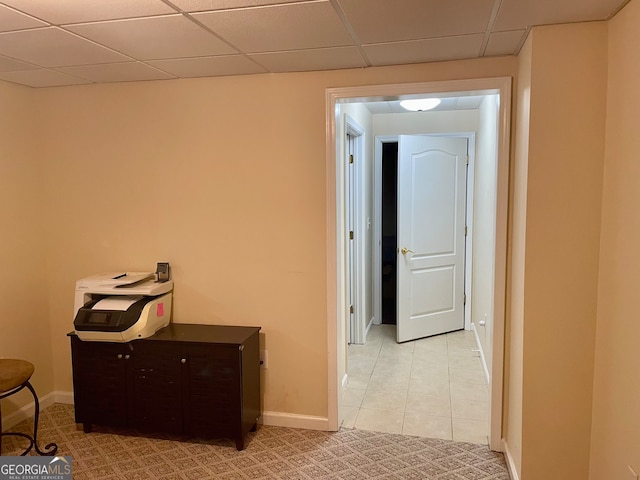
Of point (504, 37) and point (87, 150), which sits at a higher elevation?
point (504, 37)

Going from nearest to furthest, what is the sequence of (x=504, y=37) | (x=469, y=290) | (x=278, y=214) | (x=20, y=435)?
1. (x=504, y=37)
2. (x=20, y=435)
3. (x=278, y=214)
4. (x=469, y=290)

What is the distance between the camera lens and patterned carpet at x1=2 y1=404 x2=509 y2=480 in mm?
2514

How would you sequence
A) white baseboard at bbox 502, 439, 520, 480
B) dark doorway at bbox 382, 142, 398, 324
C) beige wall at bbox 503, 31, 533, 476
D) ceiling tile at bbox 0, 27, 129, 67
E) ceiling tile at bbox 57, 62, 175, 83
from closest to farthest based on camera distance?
ceiling tile at bbox 0, 27, 129, 67 → beige wall at bbox 503, 31, 533, 476 → white baseboard at bbox 502, 439, 520, 480 → ceiling tile at bbox 57, 62, 175, 83 → dark doorway at bbox 382, 142, 398, 324

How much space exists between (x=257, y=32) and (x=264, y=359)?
78.0 inches

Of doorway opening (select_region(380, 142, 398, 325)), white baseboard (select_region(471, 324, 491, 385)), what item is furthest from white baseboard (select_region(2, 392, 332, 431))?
doorway opening (select_region(380, 142, 398, 325))

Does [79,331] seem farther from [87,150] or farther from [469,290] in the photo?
[469,290]

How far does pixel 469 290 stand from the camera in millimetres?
5012

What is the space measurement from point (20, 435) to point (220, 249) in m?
1.61

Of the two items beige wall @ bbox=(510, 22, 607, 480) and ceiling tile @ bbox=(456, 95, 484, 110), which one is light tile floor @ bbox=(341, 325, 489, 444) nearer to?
beige wall @ bbox=(510, 22, 607, 480)

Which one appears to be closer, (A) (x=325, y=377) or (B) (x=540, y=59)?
(B) (x=540, y=59)

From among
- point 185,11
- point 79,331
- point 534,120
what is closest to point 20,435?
point 79,331

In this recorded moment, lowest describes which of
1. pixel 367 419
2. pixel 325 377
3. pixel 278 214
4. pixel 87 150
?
pixel 367 419

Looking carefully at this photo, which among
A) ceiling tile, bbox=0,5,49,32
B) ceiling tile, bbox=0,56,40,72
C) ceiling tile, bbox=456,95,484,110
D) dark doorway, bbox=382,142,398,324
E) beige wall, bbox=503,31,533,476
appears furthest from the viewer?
dark doorway, bbox=382,142,398,324

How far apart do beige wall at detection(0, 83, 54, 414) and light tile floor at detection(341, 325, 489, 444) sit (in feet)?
7.30
